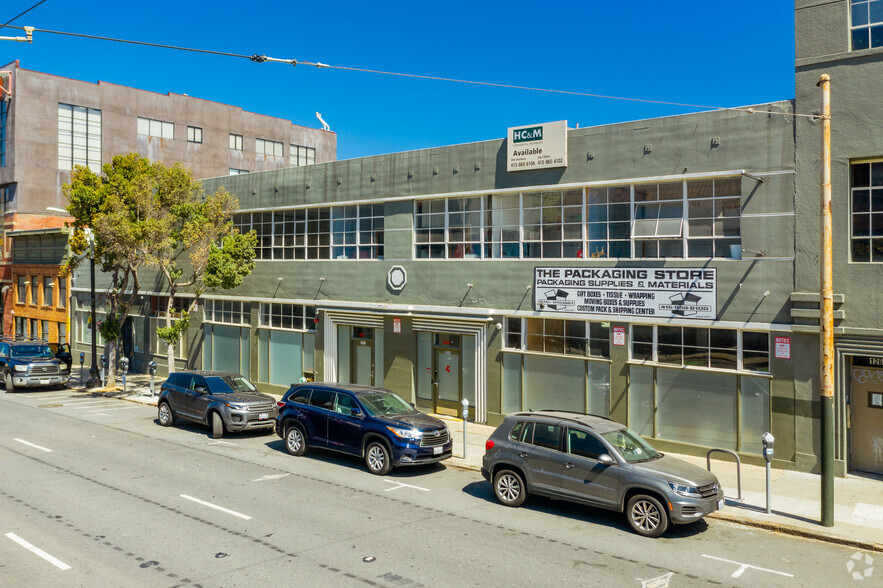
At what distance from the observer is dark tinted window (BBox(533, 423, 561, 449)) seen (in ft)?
38.8

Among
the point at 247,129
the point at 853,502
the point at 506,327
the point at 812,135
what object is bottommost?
the point at 853,502

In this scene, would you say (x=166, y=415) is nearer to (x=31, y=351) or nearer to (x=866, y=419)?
(x=31, y=351)

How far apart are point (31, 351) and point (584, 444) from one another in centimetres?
2582

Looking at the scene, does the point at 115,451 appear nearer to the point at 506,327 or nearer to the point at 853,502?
the point at 506,327

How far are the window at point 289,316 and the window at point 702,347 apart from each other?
40.2ft

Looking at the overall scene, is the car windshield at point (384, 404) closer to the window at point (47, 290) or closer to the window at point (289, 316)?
the window at point (289, 316)

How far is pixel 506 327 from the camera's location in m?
19.3

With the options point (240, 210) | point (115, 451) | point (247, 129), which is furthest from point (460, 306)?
point (247, 129)

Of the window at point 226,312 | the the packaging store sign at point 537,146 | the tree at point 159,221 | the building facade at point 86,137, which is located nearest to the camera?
the the packaging store sign at point 537,146

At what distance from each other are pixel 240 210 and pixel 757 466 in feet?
67.5

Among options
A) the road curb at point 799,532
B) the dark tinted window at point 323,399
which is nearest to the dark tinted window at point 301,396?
the dark tinted window at point 323,399

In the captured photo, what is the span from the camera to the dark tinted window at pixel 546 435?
38.8 ft

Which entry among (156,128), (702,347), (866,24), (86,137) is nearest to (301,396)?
(702,347)

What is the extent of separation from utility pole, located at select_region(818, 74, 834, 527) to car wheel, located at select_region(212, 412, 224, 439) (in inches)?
556
